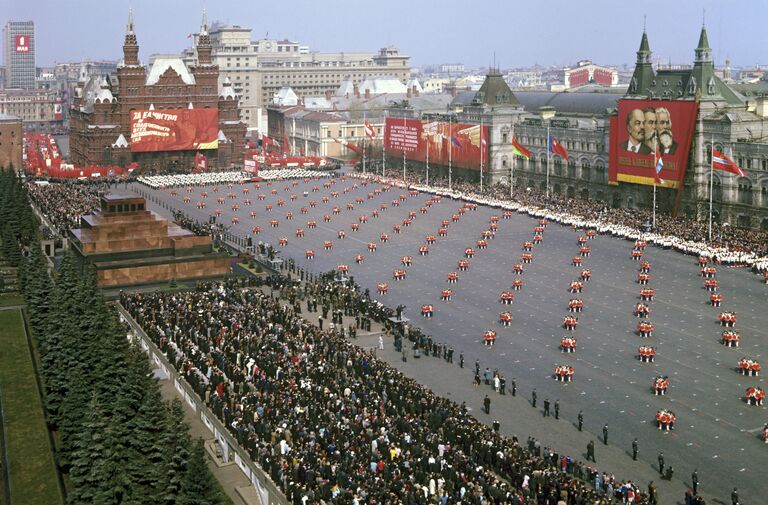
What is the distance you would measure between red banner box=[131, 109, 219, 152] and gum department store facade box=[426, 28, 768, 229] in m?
33.9

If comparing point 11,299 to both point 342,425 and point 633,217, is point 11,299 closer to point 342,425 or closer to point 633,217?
point 342,425

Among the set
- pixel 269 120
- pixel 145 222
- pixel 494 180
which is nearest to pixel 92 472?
pixel 145 222

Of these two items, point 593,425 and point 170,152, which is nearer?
point 593,425

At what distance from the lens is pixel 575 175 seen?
105812 millimetres

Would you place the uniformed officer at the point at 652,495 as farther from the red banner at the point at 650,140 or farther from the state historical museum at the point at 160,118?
the state historical museum at the point at 160,118

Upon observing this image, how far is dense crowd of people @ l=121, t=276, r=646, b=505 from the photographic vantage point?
104 feet

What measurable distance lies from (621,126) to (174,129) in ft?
227

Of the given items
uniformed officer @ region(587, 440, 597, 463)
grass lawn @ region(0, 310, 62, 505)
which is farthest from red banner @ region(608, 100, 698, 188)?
grass lawn @ region(0, 310, 62, 505)

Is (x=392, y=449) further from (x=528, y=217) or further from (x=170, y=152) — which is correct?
(x=170, y=152)

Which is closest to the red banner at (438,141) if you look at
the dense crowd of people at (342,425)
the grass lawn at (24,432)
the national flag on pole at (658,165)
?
the national flag on pole at (658,165)

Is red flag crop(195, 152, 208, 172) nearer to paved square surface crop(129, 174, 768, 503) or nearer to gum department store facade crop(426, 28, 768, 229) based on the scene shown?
gum department store facade crop(426, 28, 768, 229)

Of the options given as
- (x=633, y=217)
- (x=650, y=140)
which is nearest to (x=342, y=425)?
(x=633, y=217)

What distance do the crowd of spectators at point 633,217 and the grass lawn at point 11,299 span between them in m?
50.0

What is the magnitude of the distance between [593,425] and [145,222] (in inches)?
1599
